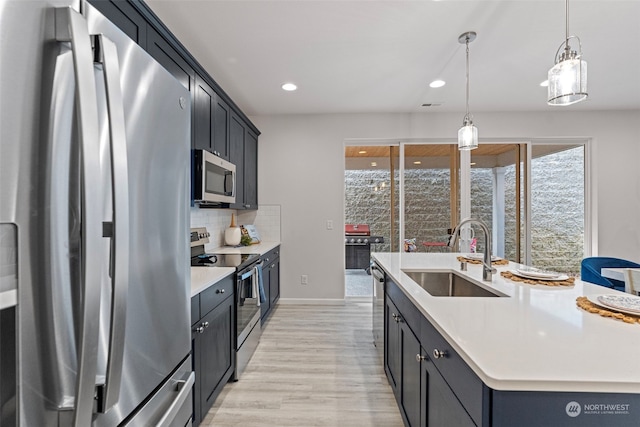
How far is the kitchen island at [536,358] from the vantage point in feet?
2.43

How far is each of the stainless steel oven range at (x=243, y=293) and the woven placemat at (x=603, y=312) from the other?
6.54 ft

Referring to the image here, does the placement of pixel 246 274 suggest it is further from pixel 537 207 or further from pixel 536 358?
pixel 537 207

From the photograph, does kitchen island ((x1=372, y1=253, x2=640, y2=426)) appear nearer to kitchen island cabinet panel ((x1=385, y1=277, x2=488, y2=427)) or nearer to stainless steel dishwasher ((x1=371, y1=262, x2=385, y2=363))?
kitchen island cabinet panel ((x1=385, y1=277, x2=488, y2=427))

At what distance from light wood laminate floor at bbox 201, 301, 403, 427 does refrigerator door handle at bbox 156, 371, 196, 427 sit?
103 centimetres

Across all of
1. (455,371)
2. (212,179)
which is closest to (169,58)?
(212,179)

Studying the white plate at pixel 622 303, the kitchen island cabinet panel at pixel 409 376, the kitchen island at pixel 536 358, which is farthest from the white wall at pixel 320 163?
the white plate at pixel 622 303

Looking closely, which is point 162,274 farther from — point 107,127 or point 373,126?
point 373,126

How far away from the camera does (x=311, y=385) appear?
7.39ft

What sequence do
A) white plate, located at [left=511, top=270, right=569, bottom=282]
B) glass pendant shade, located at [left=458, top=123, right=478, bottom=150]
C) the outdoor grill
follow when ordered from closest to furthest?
white plate, located at [left=511, top=270, right=569, bottom=282], glass pendant shade, located at [left=458, top=123, right=478, bottom=150], the outdoor grill

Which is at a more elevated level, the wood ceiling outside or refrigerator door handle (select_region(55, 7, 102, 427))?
the wood ceiling outside

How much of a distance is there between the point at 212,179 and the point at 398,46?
1.93 meters

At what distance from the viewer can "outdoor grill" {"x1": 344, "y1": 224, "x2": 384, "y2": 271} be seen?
17.3 feet

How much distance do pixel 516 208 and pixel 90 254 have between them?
4.89 m

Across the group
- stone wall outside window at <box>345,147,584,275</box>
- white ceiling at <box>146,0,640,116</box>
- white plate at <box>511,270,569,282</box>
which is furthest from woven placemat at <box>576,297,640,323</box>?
stone wall outside window at <box>345,147,584,275</box>
